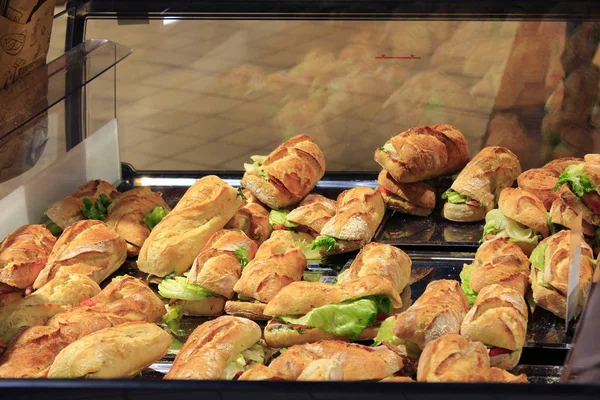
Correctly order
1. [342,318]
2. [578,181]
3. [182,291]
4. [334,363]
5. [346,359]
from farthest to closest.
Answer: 1. [578,181]
2. [182,291]
3. [342,318]
4. [346,359]
5. [334,363]

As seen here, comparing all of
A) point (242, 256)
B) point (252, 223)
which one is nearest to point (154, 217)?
point (252, 223)

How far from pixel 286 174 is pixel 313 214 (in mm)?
181

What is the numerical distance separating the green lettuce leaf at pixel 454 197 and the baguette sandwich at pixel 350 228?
26cm

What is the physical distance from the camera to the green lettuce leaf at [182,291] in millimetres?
2262

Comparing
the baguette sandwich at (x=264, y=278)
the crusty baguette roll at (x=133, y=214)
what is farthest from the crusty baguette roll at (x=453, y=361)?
the crusty baguette roll at (x=133, y=214)

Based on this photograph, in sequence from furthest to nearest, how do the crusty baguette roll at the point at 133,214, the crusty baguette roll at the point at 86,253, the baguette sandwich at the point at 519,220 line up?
the crusty baguette roll at the point at 133,214 < the baguette sandwich at the point at 519,220 < the crusty baguette roll at the point at 86,253

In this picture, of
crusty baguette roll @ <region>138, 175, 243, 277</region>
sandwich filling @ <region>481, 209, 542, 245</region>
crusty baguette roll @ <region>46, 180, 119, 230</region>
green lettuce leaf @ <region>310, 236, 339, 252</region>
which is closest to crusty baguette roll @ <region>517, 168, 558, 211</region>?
sandwich filling @ <region>481, 209, 542, 245</region>

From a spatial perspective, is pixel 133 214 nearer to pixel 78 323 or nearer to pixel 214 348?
pixel 78 323

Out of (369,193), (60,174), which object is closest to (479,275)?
(369,193)

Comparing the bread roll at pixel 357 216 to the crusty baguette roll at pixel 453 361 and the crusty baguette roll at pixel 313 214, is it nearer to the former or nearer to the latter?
the crusty baguette roll at pixel 313 214

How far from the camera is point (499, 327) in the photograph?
75.5 inches

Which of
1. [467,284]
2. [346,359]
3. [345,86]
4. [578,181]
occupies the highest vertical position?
[345,86]

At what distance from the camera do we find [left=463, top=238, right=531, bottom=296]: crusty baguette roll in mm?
2209

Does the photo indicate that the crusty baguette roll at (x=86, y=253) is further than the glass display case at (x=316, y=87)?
No
